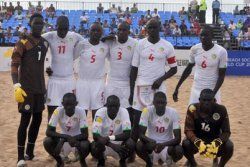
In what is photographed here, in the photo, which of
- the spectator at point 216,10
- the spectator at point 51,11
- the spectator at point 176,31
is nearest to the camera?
the spectator at point 176,31

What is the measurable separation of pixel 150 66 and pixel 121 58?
492mm

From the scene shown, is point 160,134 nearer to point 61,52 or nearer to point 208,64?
point 208,64

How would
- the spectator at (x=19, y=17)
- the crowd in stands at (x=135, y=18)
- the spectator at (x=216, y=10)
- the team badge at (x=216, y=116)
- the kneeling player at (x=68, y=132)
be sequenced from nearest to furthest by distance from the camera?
the team badge at (x=216, y=116), the kneeling player at (x=68, y=132), the crowd in stands at (x=135, y=18), the spectator at (x=216, y=10), the spectator at (x=19, y=17)

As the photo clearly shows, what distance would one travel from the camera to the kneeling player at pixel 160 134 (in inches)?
265

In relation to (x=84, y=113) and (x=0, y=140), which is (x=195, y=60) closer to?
(x=84, y=113)

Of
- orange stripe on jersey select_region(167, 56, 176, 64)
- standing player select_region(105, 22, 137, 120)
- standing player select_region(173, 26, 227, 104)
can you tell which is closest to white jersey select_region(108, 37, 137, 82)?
standing player select_region(105, 22, 137, 120)

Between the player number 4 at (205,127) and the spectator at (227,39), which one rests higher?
the spectator at (227,39)

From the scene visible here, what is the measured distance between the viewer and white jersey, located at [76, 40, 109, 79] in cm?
742

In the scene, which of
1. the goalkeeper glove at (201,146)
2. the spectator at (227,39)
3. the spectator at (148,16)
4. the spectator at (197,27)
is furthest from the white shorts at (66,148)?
the spectator at (148,16)

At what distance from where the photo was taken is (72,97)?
6.90 m

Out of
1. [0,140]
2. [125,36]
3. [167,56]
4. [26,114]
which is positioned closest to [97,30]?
[125,36]

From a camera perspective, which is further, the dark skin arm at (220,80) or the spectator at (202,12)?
the spectator at (202,12)

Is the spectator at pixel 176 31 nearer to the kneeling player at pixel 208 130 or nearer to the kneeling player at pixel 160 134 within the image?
the kneeling player at pixel 160 134

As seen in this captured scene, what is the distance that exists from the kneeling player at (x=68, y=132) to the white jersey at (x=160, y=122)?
0.88 metres
